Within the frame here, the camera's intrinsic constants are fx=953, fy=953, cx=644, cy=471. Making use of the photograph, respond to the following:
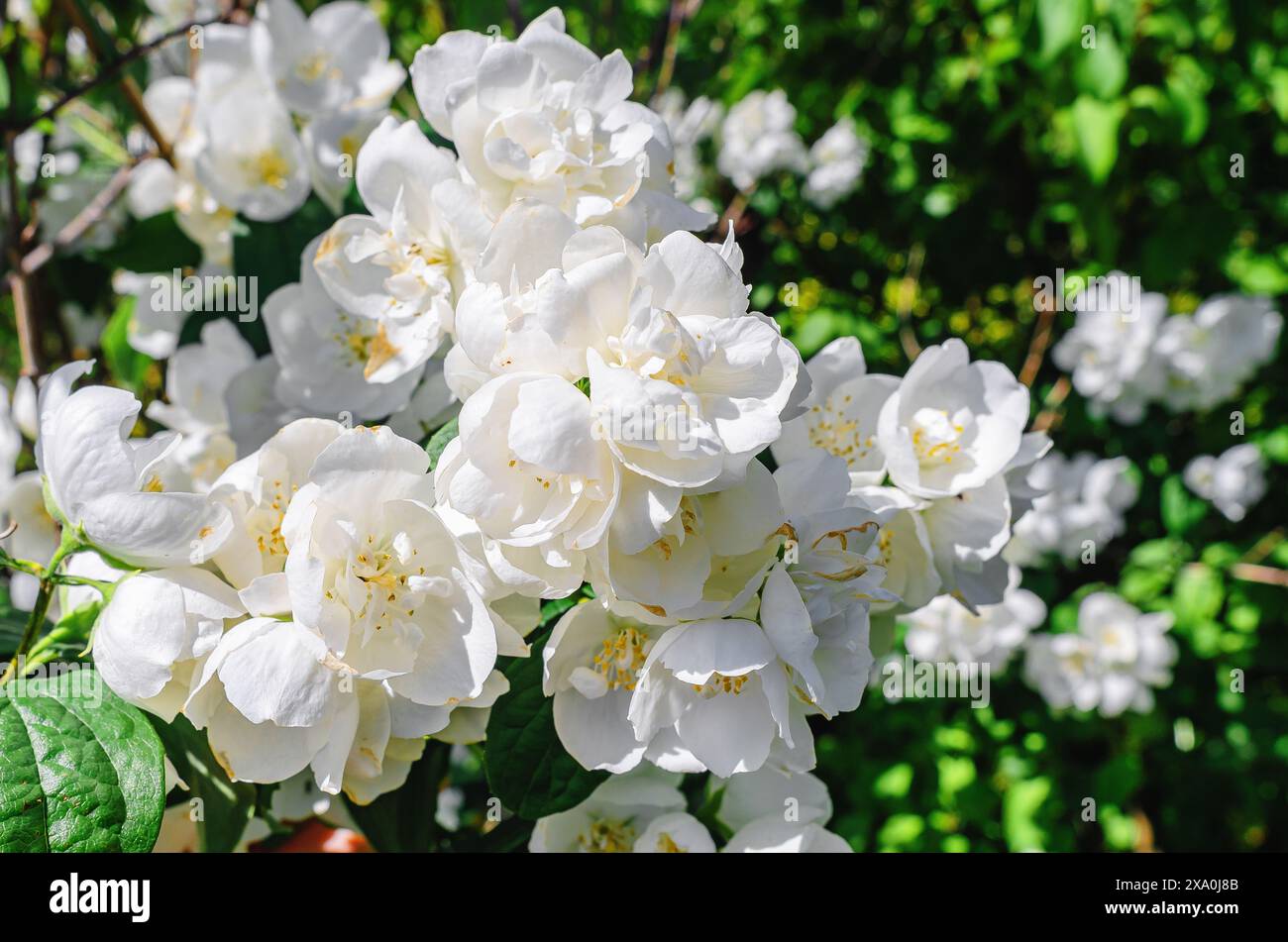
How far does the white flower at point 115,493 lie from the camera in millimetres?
629

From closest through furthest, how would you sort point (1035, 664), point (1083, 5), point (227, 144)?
1. point (227, 144)
2. point (1083, 5)
3. point (1035, 664)

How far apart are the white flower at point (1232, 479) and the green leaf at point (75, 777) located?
2619mm

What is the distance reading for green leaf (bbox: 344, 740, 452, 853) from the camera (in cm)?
90

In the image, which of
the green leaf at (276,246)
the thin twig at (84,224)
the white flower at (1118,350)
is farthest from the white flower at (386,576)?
the white flower at (1118,350)

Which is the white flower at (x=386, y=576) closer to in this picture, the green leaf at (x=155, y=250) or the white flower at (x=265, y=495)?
the white flower at (x=265, y=495)

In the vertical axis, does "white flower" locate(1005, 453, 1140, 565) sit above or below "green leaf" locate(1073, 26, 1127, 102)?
below

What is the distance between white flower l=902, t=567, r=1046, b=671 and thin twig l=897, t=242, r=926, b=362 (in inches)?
24.9

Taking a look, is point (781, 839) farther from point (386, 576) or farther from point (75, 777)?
point (75, 777)

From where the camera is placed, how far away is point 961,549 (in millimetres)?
813

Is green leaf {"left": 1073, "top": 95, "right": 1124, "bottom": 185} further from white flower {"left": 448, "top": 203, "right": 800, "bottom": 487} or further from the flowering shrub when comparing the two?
white flower {"left": 448, "top": 203, "right": 800, "bottom": 487}

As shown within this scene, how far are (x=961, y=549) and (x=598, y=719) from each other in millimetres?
338

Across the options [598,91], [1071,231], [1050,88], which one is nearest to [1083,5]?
[1050,88]

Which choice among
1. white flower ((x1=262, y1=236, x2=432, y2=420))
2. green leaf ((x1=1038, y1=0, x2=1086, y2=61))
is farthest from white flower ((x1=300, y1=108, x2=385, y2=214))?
green leaf ((x1=1038, y1=0, x2=1086, y2=61))

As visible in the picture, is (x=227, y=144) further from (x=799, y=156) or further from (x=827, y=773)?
(x=799, y=156)
